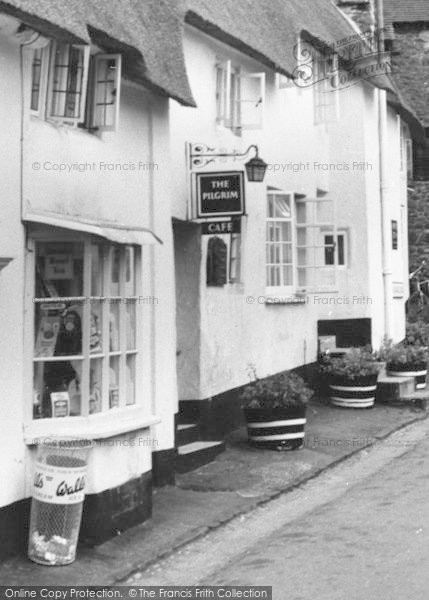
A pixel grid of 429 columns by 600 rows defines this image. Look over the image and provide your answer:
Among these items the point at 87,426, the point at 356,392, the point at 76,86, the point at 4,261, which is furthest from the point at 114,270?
the point at 356,392

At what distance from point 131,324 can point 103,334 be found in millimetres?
692

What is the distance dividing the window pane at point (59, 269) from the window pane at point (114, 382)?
2.62 feet

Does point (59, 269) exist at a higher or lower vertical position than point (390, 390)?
higher

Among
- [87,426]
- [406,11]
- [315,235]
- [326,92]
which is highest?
[406,11]

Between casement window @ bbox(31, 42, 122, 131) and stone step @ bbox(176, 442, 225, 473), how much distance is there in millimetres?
3874

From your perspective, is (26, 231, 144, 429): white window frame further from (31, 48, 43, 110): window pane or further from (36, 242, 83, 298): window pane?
(31, 48, 43, 110): window pane

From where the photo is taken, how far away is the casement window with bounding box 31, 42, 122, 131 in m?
8.71

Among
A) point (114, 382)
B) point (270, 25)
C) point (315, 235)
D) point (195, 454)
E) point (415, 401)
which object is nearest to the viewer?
point (114, 382)

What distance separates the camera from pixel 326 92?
58.0ft

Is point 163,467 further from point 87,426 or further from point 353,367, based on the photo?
point 353,367

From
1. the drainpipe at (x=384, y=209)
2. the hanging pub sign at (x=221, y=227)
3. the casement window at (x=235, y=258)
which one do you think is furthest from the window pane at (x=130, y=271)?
the drainpipe at (x=384, y=209)

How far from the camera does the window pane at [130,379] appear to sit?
30.9 ft

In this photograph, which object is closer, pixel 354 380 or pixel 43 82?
pixel 43 82

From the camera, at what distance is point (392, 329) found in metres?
19.6
